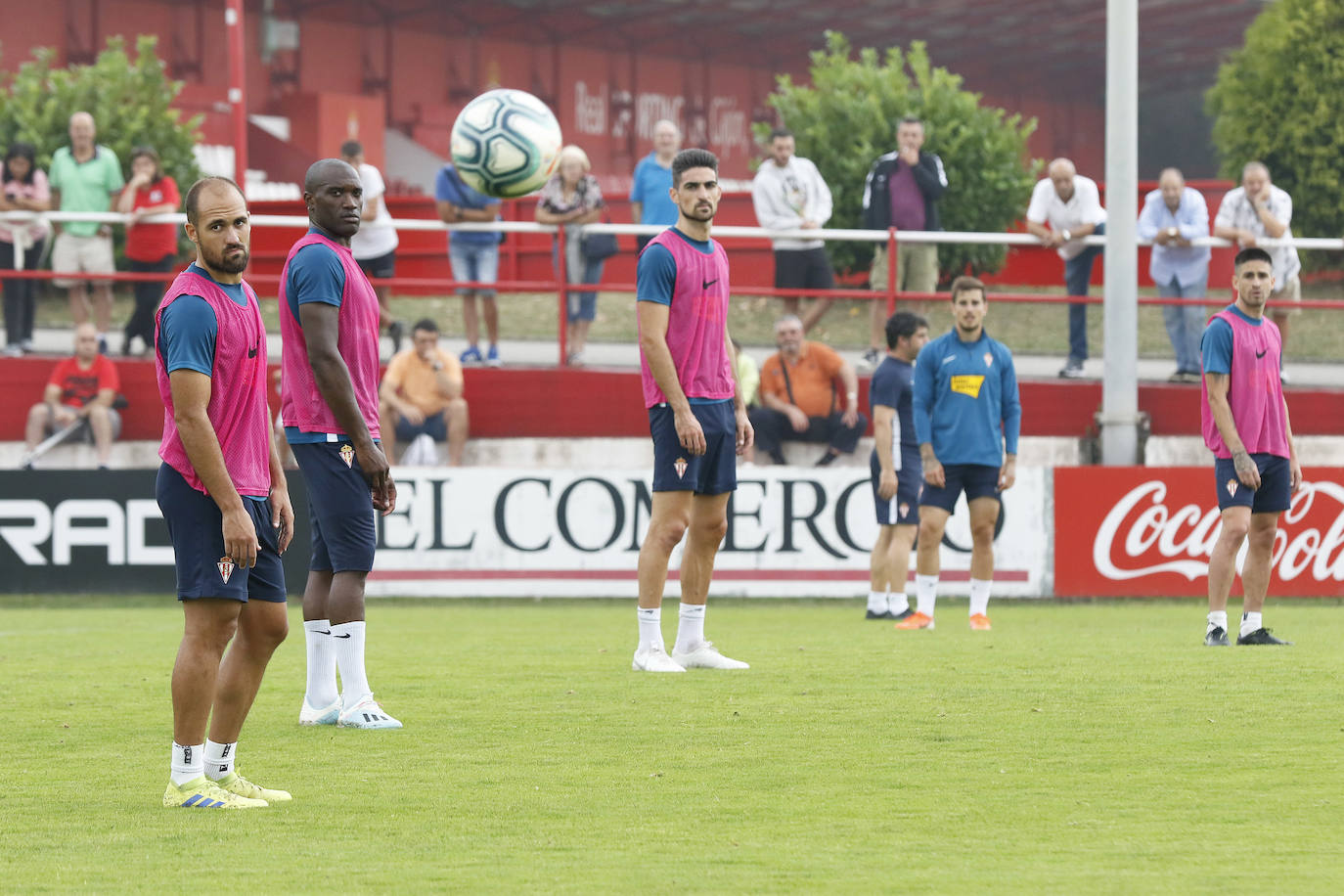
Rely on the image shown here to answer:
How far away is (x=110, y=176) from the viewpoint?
1658 cm

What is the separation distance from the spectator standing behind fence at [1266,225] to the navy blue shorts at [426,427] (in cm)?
715

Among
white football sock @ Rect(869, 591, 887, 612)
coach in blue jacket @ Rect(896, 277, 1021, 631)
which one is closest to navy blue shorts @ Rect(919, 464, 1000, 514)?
coach in blue jacket @ Rect(896, 277, 1021, 631)

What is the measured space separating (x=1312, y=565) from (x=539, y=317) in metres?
6.96

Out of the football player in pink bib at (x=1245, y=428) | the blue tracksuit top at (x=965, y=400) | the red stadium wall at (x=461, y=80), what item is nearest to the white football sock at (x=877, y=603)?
the blue tracksuit top at (x=965, y=400)

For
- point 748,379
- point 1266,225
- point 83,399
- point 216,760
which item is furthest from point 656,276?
point 1266,225

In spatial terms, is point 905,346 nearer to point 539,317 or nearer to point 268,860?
point 539,317

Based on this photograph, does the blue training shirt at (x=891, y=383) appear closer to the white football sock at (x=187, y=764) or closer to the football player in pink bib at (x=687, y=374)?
the football player in pink bib at (x=687, y=374)

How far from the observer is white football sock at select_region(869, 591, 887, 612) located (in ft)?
42.0

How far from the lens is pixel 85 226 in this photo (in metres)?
16.3

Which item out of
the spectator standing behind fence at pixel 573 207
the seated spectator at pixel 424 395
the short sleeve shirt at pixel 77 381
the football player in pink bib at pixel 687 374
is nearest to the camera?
the football player in pink bib at pixel 687 374

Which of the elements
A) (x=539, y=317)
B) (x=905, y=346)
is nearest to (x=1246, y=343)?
(x=905, y=346)

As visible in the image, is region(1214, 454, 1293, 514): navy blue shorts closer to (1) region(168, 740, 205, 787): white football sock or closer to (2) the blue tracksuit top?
(2) the blue tracksuit top

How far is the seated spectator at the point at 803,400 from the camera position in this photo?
50.7 feet

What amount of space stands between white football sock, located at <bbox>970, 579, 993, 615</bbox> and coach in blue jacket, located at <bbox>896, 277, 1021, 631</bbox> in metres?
0.27
